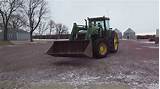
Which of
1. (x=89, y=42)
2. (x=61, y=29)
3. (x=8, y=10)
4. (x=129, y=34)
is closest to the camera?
(x=89, y=42)

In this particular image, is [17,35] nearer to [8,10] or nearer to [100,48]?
[8,10]

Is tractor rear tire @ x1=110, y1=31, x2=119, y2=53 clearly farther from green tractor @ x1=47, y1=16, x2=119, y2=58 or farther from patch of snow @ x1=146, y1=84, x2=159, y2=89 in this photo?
patch of snow @ x1=146, y1=84, x2=159, y2=89

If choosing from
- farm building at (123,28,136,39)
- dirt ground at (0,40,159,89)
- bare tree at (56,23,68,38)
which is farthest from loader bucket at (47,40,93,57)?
bare tree at (56,23,68,38)

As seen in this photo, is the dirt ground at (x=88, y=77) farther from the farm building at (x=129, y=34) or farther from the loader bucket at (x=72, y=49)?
the farm building at (x=129, y=34)

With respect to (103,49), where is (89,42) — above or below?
above

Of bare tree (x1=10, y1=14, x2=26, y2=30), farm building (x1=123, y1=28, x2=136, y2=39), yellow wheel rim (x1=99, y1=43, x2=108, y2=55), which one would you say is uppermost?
bare tree (x1=10, y1=14, x2=26, y2=30)

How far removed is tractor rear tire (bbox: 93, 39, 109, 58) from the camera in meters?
12.9

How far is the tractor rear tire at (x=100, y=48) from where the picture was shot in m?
12.9

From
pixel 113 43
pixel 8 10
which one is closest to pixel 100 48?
pixel 113 43

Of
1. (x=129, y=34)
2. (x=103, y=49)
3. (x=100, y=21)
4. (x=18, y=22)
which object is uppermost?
(x=18, y=22)

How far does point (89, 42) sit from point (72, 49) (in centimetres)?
87

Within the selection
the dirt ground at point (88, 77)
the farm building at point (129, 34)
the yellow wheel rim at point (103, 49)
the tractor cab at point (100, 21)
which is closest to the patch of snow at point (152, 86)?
the dirt ground at point (88, 77)

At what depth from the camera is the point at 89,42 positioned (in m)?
12.0

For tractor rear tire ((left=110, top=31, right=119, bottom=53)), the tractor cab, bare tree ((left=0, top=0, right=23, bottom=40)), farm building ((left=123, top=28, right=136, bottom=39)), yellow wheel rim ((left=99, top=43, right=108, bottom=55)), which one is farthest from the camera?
farm building ((left=123, top=28, right=136, bottom=39))
